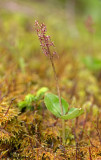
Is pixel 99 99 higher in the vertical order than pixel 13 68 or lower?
lower

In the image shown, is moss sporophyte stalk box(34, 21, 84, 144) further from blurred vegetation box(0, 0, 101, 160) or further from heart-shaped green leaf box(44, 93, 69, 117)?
blurred vegetation box(0, 0, 101, 160)

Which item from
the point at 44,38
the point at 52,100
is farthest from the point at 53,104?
the point at 44,38

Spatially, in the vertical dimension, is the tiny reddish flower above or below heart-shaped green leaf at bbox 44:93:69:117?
above

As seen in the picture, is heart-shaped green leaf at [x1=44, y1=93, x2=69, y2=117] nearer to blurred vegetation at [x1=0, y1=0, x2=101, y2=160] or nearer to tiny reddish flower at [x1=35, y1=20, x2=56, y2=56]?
blurred vegetation at [x1=0, y1=0, x2=101, y2=160]

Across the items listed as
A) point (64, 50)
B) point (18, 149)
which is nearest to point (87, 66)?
point (64, 50)

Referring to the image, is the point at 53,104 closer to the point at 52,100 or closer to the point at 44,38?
the point at 52,100

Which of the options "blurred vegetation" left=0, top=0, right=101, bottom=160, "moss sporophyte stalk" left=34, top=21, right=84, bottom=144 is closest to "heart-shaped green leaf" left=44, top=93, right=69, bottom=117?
"moss sporophyte stalk" left=34, top=21, right=84, bottom=144

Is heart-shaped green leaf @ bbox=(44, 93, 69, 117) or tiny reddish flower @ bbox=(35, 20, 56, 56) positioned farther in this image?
heart-shaped green leaf @ bbox=(44, 93, 69, 117)

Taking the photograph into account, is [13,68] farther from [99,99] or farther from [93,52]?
[93,52]
